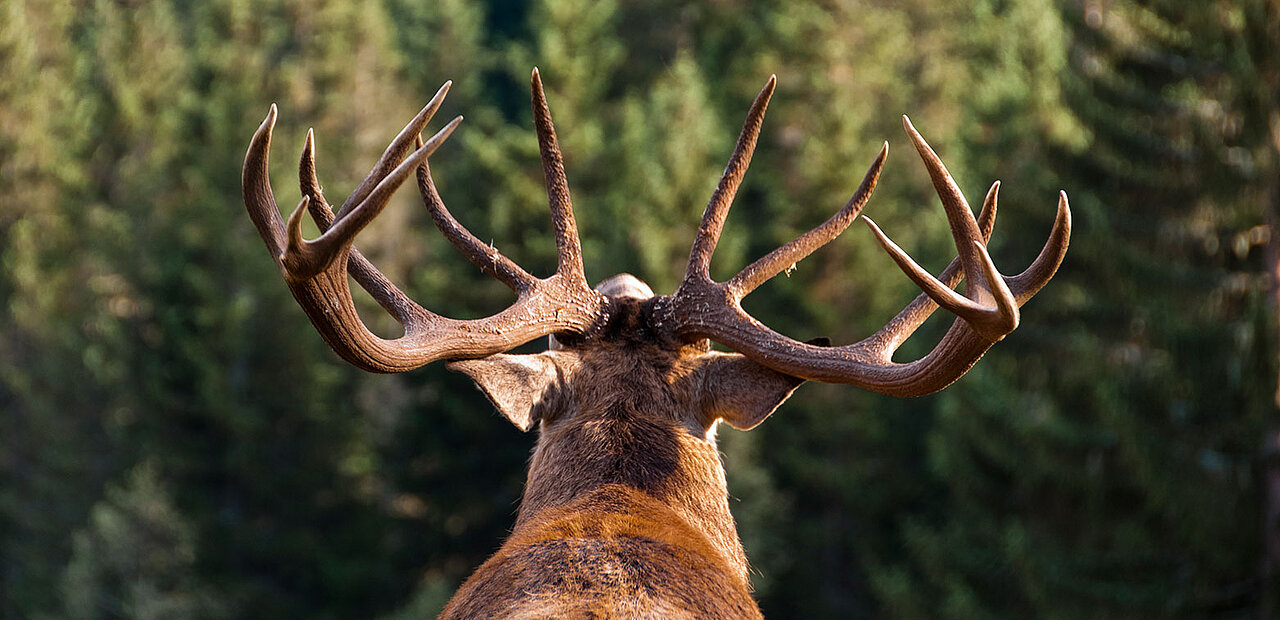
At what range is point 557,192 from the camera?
4.75 m

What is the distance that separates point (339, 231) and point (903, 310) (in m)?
2.00

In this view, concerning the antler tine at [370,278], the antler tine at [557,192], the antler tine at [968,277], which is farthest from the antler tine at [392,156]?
the antler tine at [968,277]

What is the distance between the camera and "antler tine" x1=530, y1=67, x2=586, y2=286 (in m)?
4.57

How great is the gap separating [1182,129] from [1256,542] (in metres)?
4.38

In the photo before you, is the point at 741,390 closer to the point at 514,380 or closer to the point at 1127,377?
the point at 514,380

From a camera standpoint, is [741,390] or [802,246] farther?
[802,246]

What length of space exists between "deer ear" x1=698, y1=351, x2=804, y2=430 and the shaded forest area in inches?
309

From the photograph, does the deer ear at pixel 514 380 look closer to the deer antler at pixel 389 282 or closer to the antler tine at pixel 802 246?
the deer antler at pixel 389 282

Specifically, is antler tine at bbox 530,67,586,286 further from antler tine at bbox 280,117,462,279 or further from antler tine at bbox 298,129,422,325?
antler tine at bbox 280,117,462,279

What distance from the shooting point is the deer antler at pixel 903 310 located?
3463mm

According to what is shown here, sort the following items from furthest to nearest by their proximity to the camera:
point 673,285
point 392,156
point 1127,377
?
1. point 673,285
2. point 1127,377
3. point 392,156

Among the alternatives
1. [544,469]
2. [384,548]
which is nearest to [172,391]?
[384,548]

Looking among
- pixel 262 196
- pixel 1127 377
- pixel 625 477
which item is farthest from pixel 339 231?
pixel 1127 377

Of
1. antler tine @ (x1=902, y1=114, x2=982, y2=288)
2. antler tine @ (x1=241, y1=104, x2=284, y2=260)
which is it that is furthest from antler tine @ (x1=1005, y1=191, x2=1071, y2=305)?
antler tine @ (x1=241, y1=104, x2=284, y2=260)
